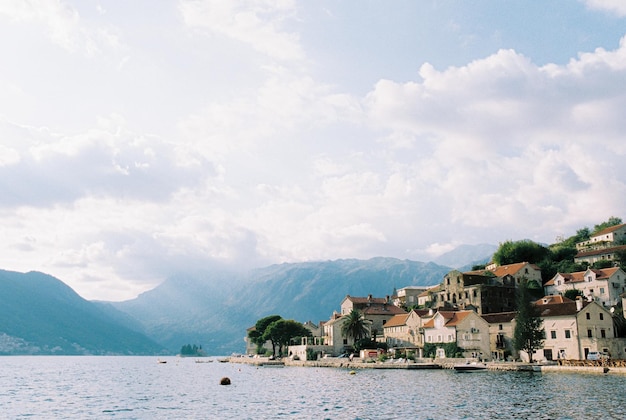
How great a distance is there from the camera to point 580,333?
9400 centimetres

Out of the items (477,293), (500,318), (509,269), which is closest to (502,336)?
(500,318)

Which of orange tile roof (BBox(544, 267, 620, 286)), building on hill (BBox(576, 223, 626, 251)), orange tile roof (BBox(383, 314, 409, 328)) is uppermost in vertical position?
building on hill (BBox(576, 223, 626, 251))

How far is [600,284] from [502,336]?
29869mm

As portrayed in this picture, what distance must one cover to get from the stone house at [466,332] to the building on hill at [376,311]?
30632mm

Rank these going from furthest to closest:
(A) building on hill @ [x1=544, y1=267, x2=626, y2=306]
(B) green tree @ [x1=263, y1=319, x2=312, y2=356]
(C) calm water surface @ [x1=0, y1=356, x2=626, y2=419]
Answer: (B) green tree @ [x1=263, y1=319, x2=312, y2=356]
(A) building on hill @ [x1=544, y1=267, x2=626, y2=306]
(C) calm water surface @ [x1=0, y1=356, x2=626, y2=419]

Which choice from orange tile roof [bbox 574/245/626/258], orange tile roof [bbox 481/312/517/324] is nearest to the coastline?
orange tile roof [bbox 481/312/517/324]

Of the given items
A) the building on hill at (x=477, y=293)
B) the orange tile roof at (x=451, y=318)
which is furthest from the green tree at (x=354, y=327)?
the orange tile roof at (x=451, y=318)

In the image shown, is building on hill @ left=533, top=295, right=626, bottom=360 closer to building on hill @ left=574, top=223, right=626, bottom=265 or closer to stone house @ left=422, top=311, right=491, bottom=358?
stone house @ left=422, top=311, right=491, bottom=358

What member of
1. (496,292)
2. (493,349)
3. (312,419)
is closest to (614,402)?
(312,419)

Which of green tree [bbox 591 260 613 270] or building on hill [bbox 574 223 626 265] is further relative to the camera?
building on hill [bbox 574 223 626 265]

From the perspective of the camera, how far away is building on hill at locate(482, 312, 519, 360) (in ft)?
351

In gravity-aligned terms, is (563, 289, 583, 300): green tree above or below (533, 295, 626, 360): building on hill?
above

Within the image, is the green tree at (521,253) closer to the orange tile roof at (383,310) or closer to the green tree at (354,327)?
the orange tile roof at (383,310)

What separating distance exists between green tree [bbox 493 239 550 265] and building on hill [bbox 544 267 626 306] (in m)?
23.5
